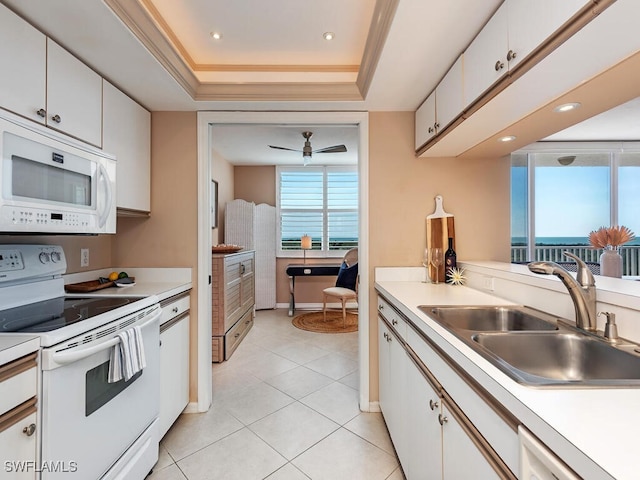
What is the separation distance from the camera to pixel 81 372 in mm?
1146

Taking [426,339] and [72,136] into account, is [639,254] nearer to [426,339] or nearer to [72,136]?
[426,339]

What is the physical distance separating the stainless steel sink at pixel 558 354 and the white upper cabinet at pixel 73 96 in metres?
2.03

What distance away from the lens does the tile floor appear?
1.66m

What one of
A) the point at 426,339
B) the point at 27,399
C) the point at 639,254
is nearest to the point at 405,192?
the point at 426,339

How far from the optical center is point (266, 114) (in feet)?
7.27

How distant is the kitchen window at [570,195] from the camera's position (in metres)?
4.01

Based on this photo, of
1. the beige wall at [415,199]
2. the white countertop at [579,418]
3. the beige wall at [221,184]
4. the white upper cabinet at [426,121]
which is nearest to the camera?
the white countertop at [579,418]

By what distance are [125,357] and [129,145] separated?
4.48 ft

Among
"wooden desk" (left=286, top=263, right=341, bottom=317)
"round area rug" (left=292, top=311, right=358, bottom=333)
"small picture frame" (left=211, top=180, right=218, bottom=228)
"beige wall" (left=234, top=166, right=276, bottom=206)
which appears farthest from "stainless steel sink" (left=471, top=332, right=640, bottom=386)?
"beige wall" (left=234, top=166, right=276, bottom=206)

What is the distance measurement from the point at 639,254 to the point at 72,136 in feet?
20.4

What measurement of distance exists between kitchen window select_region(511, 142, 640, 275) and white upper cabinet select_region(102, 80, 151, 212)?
4.32 meters

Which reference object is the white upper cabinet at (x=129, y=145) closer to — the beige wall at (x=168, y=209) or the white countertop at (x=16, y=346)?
the beige wall at (x=168, y=209)

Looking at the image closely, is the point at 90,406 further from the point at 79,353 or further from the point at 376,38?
the point at 376,38

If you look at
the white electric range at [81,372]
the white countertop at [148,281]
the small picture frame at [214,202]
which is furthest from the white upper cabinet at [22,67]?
the small picture frame at [214,202]
